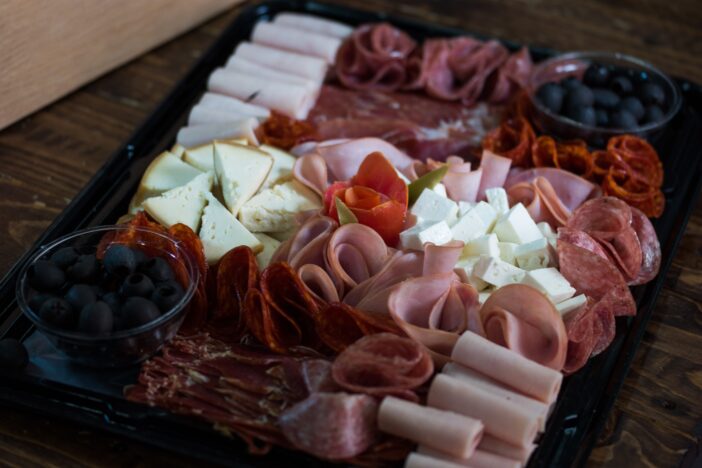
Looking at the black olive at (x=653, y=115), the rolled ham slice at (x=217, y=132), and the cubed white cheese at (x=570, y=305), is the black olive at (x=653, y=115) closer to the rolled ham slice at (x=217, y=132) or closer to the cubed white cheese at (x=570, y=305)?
the cubed white cheese at (x=570, y=305)

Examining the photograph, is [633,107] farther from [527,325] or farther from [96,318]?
[96,318]

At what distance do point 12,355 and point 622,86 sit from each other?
5.25 feet

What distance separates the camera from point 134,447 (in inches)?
60.0

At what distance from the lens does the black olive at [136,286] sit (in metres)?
1.53

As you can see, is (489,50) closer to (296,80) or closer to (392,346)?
(296,80)

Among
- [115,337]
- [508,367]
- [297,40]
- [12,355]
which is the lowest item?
[12,355]

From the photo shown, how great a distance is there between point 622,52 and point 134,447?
76.9 inches

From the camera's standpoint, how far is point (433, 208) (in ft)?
5.88

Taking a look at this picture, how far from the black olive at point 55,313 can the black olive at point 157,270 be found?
0.51 ft

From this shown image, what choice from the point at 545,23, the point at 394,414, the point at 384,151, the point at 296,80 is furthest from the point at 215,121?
the point at 545,23

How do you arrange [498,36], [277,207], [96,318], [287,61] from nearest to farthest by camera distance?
1. [96,318]
2. [277,207]
3. [287,61]
4. [498,36]

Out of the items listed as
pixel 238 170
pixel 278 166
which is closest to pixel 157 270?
pixel 238 170

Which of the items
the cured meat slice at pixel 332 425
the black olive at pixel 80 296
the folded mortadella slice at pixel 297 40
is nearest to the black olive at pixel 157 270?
the black olive at pixel 80 296

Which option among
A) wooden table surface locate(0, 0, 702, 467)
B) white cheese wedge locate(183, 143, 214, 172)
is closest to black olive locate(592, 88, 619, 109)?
wooden table surface locate(0, 0, 702, 467)
